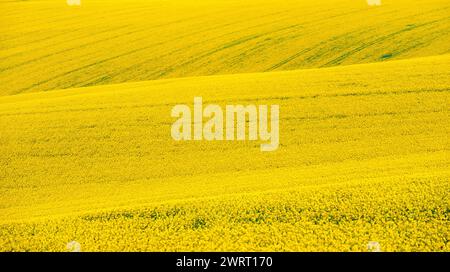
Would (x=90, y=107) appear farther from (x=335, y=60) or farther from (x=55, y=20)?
(x=55, y=20)

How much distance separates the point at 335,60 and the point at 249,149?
9.80m

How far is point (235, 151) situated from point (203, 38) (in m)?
12.4

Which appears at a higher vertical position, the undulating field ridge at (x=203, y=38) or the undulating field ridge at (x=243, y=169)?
the undulating field ridge at (x=203, y=38)

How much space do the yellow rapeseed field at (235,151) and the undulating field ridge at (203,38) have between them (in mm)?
116

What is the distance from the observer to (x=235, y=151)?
9.01m

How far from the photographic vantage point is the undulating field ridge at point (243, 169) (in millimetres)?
5633

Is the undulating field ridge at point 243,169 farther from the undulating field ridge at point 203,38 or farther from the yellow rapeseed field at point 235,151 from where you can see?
the undulating field ridge at point 203,38

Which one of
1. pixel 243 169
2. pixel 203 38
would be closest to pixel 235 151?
pixel 243 169

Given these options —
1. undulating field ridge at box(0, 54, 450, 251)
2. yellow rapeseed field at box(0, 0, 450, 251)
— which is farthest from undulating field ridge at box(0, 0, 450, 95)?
undulating field ridge at box(0, 54, 450, 251)

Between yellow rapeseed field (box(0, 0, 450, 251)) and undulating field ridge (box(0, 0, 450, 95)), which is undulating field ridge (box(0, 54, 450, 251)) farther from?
undulating field ridge (box(0, 0, 450, 95))

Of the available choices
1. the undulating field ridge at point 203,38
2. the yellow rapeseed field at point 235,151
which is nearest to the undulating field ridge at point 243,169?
the yellow rapeseed field at point 235,151

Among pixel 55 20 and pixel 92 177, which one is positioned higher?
pixel 55 20
